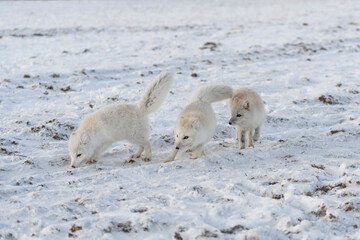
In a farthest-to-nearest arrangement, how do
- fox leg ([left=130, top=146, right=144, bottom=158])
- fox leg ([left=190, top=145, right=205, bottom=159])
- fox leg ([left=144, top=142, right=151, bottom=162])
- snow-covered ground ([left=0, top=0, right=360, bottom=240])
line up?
fox leg ([left=130, top=146, right=144, bottom=158]) < fox leg ([left=144, top=142, right=151, bottom=162]) < fox leg ([left=190, top=145, right=205, bottom=159]) < snow-covered ground ([left=0, top=0, right=360, bottom=240])

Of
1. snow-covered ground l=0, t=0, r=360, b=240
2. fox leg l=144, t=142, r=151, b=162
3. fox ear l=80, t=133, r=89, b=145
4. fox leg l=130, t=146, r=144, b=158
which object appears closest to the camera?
snow-covered ground l=0, t=0, r=360, b=240

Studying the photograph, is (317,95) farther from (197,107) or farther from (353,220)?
(353,220)

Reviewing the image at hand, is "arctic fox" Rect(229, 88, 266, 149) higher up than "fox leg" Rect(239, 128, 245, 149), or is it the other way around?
"arctic fox" Rect(229, 88, 266, 149)

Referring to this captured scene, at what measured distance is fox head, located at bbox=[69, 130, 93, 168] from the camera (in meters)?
6.14

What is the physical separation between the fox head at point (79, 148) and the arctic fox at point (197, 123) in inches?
49.5

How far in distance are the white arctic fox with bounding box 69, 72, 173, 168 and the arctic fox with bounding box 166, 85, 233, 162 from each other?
1.74 ft

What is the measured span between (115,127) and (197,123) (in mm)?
1309

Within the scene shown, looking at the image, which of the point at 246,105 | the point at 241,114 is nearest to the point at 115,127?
the point at 241,114

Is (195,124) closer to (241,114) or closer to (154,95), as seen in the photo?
(154,95)

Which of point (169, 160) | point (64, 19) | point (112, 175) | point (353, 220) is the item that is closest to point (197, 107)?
point (169, 160)

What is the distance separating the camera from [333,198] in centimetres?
453

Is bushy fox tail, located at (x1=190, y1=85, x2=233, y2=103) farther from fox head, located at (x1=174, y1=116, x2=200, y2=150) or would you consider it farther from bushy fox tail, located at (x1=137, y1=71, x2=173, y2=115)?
fox head, located at (x1=174, y1=116, x2=200, y2=150)

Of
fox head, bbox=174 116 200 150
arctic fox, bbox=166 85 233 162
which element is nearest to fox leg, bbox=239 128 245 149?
arctic fox, bbox=166 85 233 162

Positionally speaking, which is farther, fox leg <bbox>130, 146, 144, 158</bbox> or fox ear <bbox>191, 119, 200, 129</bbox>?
fox leg <bbox>130, 146, 144, 158</bbox>
